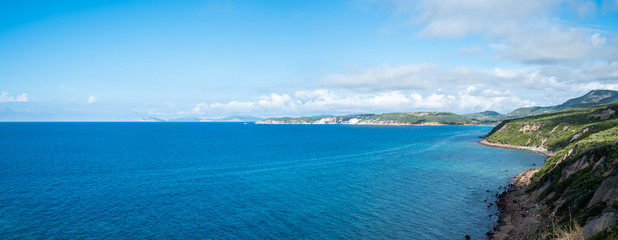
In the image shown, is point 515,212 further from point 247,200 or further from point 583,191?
point 247,200

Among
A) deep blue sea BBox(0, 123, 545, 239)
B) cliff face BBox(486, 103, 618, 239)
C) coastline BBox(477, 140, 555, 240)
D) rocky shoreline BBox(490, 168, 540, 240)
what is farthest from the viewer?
deep blue sea BBox(0, 123, 545, 239)

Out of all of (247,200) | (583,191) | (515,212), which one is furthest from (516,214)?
(247,200)

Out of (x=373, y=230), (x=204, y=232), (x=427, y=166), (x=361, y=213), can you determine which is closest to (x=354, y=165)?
(x=427, y=166)

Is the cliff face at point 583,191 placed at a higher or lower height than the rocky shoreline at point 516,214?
higher

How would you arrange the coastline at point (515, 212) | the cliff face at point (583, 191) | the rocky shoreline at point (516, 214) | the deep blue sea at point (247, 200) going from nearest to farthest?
the cliff face at point (583, 191), the rocky shoreline at point (516, 214), the coastline at point (515, 212), the deep blue sea at point (247, 200)

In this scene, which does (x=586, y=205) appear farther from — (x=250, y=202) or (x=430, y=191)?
(x=250, y=202)

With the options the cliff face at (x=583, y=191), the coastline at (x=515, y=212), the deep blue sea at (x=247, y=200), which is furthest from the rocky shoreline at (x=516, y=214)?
the deep blue sea at (x=247, y=200)

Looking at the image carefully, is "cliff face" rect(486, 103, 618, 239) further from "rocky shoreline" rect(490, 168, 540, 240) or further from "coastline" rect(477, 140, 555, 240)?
"coastline" rect(477, 140, 555, 240)

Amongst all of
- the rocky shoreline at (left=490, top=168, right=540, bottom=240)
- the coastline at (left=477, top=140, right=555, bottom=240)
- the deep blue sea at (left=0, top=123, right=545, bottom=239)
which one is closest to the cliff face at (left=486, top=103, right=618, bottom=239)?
the rocky shoreline at (left=490, top=168, right=540, bottom=240)

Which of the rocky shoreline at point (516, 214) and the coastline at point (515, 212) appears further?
the coastline at point (515, 212)

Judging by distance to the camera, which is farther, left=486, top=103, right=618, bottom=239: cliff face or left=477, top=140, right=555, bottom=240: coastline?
left=477, top=140, right=555, bottom=240: coastline

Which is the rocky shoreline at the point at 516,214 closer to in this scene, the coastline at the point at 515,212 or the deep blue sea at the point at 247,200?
Result: the coastline at the point at 515,212
